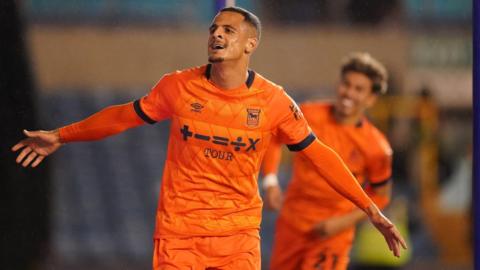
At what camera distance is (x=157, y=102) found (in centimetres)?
592

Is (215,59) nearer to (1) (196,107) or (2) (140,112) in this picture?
(1) (196,107)

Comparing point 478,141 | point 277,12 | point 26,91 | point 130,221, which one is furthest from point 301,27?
point 478,141

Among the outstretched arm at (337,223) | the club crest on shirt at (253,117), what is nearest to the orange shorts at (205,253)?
the club crest on shirt at (253,117)

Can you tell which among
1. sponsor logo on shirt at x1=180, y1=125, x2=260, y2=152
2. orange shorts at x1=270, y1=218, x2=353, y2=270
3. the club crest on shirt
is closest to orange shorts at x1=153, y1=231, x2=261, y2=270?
sponsor logo on shirt at x1=180, y1=125, x2=260, y2=152

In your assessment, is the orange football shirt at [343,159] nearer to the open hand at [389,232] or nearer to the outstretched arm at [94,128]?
the open hand at [389,232]

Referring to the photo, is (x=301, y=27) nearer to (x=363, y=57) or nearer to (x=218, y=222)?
(x=363, y=57)

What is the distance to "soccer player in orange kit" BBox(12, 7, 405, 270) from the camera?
585 centimetres

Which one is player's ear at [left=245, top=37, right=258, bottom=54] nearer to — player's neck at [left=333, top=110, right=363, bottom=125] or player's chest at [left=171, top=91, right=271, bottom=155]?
player's chest at [left=171, top=91, right=271, bottom=155]

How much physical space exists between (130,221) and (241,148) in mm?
9020

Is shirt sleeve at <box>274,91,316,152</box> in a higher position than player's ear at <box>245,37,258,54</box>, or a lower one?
lower

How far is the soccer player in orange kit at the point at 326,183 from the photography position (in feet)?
24.0

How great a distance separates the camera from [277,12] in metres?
14.7

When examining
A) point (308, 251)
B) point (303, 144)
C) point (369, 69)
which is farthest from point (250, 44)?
point (308, 251)

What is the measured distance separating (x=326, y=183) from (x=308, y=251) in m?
0.44
